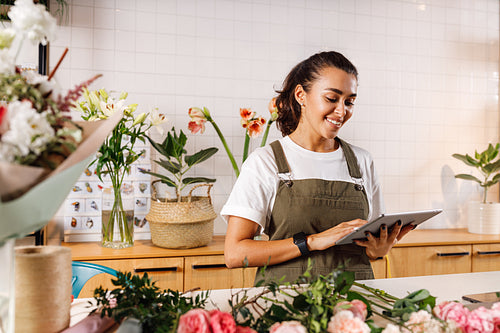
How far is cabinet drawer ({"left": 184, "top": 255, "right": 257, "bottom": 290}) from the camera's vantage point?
255 centimetres

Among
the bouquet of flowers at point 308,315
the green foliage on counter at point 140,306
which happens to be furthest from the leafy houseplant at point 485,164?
the green foliage on counter at point 140,306

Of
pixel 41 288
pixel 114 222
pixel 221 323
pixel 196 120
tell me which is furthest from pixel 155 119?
pixel 221 323

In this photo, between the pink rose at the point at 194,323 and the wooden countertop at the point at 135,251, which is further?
the wooden countertop at the point at 135,251

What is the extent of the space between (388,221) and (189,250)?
1403 mm

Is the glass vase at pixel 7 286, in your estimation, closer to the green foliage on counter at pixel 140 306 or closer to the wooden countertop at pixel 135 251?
the green foliage on counter at pixel 140 306

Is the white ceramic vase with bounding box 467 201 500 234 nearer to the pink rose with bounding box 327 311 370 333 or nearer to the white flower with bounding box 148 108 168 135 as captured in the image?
the white flower with bounding box 148 108 168 135

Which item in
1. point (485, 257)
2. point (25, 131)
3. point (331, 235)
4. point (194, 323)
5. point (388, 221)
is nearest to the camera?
point (25, 131)

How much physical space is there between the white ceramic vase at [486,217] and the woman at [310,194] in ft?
5.75

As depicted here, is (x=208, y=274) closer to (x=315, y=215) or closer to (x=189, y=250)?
(x=189, y=250)

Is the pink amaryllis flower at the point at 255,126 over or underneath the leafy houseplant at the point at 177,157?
over

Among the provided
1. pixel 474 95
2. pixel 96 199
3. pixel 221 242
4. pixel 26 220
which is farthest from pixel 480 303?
pixel 474 95

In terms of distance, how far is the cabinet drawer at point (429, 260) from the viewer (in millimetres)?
2875

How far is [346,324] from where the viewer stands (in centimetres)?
76

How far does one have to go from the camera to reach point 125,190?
271 cm
